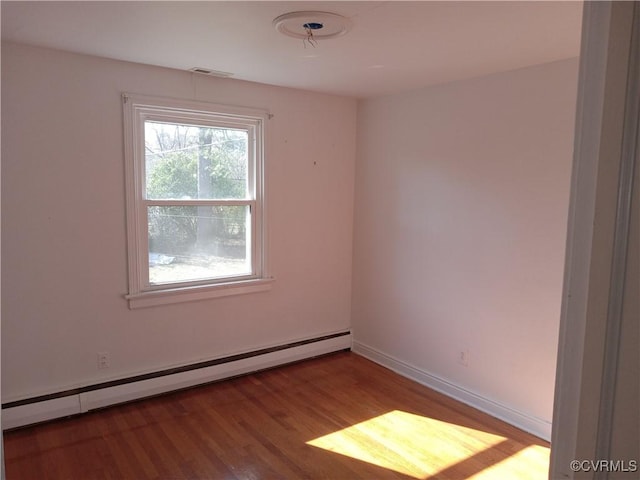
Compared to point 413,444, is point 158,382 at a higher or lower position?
higher

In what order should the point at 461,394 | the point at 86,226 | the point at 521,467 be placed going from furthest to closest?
the point at 461,394
the point at 86,226
the point at 521,467

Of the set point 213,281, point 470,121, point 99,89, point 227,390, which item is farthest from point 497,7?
point 227,390

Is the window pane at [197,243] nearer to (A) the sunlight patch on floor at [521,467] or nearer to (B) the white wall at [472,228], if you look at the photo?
(B) the white wall at [472,228]

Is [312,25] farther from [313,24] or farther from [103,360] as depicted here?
[103,360]

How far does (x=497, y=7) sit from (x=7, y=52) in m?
2.64

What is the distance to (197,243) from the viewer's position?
358 centimetres

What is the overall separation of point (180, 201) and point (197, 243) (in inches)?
13.9

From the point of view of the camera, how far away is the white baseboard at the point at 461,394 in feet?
9.93

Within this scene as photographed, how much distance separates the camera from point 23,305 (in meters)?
2.88

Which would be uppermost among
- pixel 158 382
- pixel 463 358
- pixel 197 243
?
pixel 197 243

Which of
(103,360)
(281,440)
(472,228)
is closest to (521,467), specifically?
(281,440)

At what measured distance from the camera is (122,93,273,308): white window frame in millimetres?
3178

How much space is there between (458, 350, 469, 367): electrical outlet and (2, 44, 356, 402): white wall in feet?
5.11

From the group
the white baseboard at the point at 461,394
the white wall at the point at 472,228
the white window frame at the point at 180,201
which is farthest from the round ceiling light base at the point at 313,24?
the white baseboard at the point at 461,394
